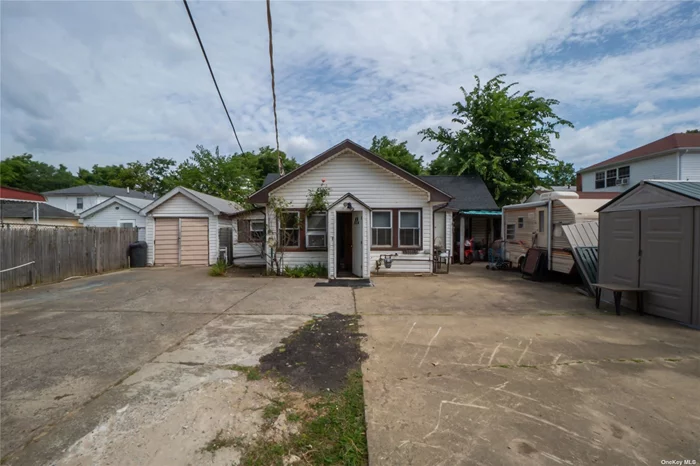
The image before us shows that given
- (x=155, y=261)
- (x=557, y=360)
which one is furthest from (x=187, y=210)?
(x=557, y=360)

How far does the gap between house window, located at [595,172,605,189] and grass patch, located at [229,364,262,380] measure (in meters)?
28.1

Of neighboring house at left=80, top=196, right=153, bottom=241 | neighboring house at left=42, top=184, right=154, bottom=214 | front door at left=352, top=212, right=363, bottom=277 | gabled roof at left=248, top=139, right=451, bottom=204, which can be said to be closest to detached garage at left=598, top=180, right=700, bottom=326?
gabled roof at left=248, top=139, right=451, bottom=204

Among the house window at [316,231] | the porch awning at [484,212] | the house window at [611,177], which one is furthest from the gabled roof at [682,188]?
the house window at [611,177]

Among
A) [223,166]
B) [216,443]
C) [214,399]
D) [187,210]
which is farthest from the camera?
[223,166]

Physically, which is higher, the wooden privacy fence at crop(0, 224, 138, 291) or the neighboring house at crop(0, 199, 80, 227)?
the neighboring house at crop(0, 199, 80, 227)

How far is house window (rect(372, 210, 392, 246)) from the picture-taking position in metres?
12.2

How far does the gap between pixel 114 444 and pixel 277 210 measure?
9.37 meters

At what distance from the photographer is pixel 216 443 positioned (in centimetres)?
259

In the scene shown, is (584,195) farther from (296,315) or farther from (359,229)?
(296,315)

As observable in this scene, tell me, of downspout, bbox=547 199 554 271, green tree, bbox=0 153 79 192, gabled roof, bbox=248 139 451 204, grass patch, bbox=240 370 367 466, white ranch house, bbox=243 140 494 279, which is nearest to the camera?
grass patch, bbox=240 370 367 466

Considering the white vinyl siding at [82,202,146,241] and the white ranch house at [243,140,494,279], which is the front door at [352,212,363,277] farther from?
the white vinyl siding at [82,202,146,241]

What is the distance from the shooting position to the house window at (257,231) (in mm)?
13367

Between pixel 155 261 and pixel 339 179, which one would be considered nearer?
pixel 339 179

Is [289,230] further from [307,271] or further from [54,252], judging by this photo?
[54,252]
